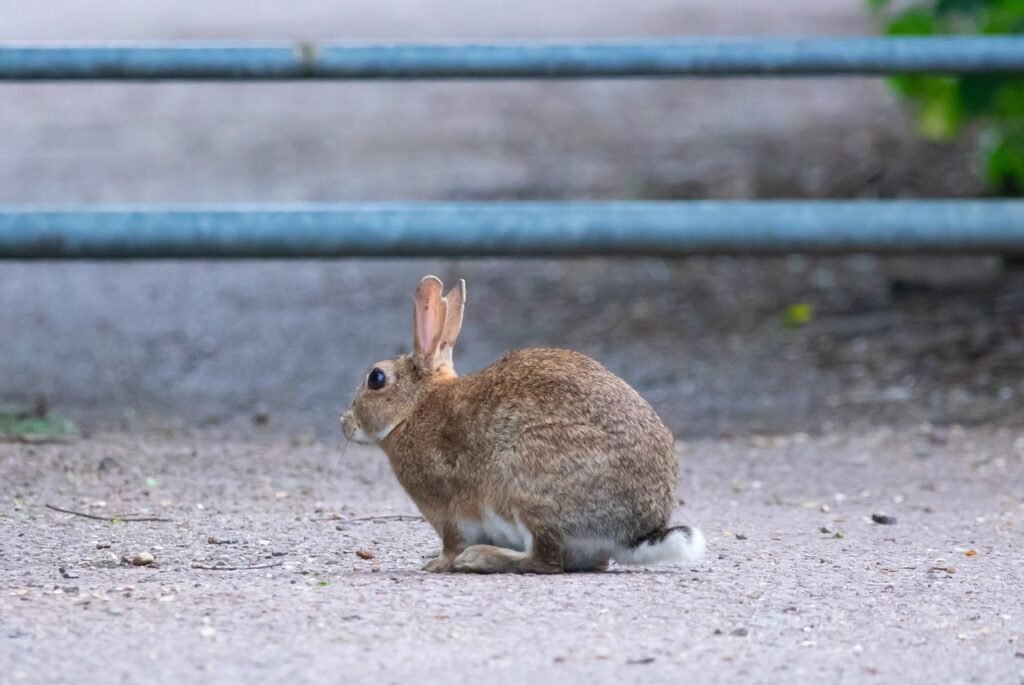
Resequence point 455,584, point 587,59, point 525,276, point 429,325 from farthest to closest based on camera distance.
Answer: point 525,276 → point 587,59 → point 429,325 → point 455,584

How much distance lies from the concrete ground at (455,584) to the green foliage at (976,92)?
312cm

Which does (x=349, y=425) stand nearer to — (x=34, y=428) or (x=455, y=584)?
(x=455, y=584)

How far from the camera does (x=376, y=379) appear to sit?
5035 mm

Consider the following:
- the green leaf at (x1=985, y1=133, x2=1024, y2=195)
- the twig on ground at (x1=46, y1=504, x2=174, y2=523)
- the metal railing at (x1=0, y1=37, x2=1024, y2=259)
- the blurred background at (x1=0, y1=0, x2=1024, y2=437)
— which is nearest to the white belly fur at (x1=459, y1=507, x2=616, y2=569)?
the twig on ground at (x1=46, y1=504, x2=174, y2=523)

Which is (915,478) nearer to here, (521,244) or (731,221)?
(731,221)

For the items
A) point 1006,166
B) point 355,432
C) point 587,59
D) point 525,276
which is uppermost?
point 587,59

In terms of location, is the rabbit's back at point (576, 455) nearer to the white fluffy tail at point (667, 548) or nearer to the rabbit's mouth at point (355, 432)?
the white fluffy tail at point (667, 548)

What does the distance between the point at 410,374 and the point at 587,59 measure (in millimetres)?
2537

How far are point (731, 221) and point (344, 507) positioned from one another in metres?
1.83

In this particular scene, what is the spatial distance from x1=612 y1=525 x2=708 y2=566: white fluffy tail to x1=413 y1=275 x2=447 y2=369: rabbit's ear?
0.86 m

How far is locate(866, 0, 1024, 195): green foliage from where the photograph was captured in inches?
360

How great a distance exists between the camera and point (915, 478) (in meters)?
6.56

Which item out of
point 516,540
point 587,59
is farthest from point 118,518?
point 587,59

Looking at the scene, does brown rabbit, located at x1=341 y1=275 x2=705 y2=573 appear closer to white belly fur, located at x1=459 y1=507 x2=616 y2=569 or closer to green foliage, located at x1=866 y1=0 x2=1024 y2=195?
white belly fur, located at x1=459 y1=507 x2=616 y2=569
